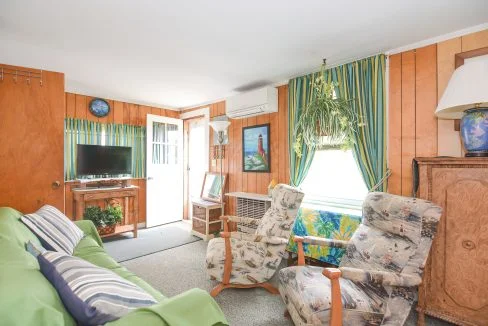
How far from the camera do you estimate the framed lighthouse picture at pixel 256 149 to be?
12.1 feet

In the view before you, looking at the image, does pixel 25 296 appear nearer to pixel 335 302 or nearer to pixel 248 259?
pixel 335 302

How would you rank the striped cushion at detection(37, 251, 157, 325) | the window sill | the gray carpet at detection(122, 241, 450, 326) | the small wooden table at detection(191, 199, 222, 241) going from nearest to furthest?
the striped cushion at detection(37, 251, 157, 325) < the gray carpet at detection(122, 241, 450, 326) < the window sill < the small wooden table at detection(191, 199, 222, 241)

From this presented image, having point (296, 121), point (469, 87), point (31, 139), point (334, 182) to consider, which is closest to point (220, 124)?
point (296, 121)

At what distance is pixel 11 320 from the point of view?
65cm

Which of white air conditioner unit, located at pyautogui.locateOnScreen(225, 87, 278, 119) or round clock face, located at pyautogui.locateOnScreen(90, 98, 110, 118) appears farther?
round clock face, located at pyautogui.locateOnScreen(90, 98, 110, 118)

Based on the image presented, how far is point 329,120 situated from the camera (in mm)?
2525

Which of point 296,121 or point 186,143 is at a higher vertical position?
point 296,121

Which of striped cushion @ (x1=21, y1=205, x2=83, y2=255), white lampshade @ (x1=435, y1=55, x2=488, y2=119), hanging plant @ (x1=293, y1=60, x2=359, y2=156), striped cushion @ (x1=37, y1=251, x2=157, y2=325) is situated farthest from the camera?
hanging plant @ (x1=293, y1=60, x2=359, y2=156)

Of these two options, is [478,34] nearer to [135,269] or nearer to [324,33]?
[324,33]

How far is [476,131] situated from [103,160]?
15.1ft

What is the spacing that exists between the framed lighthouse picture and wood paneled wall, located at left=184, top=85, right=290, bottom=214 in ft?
0.24

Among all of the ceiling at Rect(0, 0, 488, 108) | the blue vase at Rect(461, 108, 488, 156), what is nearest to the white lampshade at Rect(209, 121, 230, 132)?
the ceiling at Rect(0, 0, 488, 108)

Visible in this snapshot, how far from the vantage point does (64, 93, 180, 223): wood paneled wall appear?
12.9 ft

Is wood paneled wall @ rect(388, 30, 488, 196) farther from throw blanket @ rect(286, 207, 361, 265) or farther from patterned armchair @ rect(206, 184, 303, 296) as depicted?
patterned armchair @ rect(206, 184, 303, 296)
